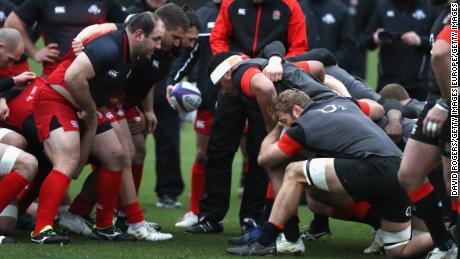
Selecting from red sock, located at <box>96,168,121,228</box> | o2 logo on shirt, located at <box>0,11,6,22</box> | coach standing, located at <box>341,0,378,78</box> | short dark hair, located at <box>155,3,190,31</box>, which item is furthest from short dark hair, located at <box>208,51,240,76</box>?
coach standing, located at <box>341,0,378,78</box>

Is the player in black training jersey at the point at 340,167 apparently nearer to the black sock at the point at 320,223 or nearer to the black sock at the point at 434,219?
the black sock at the point at 434,219

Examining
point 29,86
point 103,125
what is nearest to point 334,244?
point 103,125

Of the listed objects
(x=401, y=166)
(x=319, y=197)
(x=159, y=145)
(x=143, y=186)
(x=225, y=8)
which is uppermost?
(x=225, y=8)

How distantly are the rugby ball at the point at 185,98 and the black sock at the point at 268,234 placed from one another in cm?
251

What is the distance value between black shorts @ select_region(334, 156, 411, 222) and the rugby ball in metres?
2.71

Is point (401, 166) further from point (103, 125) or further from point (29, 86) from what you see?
point (29, 86)

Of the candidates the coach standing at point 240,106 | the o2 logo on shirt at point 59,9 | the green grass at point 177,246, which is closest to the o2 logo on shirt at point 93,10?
the o2 logo on shirt at point 59,9

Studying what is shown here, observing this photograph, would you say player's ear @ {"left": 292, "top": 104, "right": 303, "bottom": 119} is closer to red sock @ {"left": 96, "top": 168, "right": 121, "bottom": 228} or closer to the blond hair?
the blond hair

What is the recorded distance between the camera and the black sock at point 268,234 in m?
7.55

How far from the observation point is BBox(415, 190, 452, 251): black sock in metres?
7.29

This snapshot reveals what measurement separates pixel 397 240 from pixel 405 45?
560cm

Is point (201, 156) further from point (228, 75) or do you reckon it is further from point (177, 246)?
point (177, 246)

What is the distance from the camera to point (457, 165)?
22.5ft

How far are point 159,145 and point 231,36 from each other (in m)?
2.93
